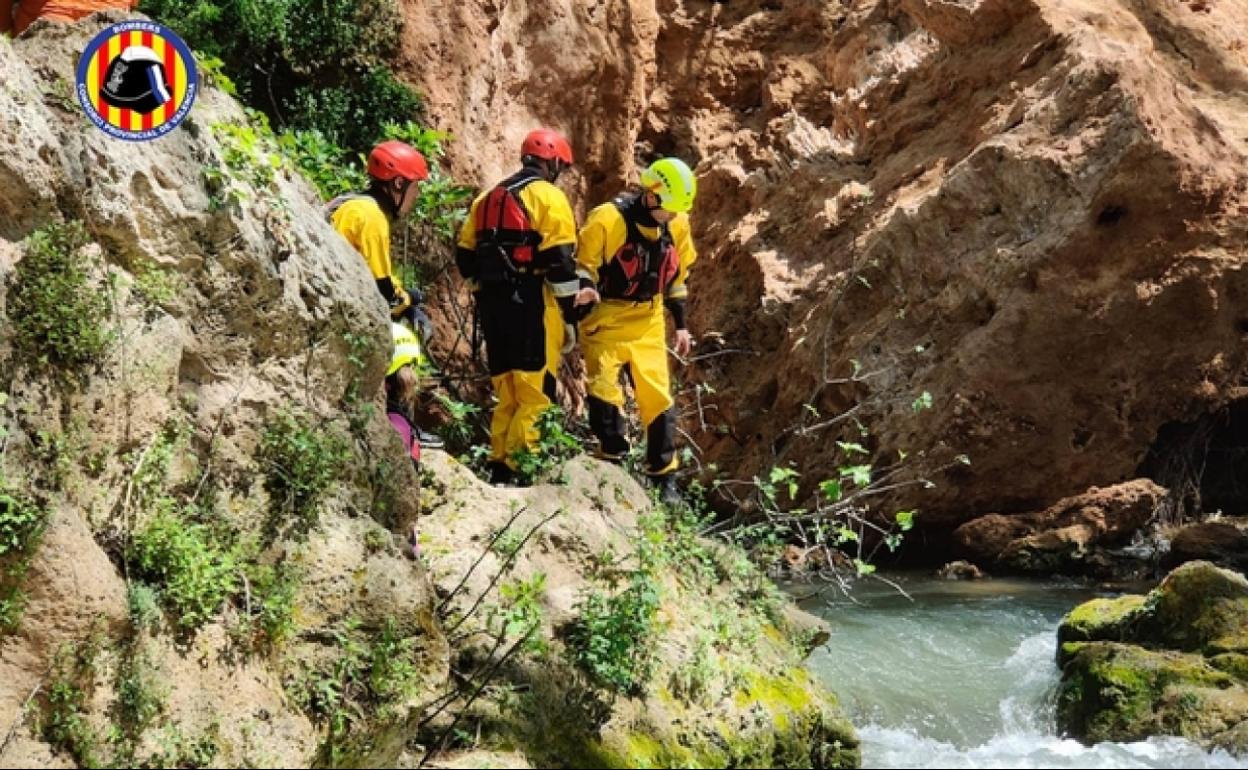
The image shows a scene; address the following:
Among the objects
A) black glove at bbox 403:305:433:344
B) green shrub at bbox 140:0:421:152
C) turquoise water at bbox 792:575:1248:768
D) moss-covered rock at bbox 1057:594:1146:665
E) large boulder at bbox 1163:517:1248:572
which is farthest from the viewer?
large boulder at bbox 1163:517:1248:572

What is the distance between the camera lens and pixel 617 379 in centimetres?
741

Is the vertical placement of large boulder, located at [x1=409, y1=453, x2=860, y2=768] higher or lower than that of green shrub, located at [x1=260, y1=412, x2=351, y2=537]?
lower

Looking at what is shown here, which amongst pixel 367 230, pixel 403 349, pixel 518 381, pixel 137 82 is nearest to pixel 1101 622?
pixel 518 381

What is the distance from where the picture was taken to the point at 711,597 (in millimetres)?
6363

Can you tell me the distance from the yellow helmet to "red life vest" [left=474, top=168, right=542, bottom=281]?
3.28 feet

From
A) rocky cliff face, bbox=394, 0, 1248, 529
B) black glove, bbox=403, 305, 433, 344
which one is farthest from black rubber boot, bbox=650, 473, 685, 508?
rocky cliff face, bbox=394, 0, 1248, 529

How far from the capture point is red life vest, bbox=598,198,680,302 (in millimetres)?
7324

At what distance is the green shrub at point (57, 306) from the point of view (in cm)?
404

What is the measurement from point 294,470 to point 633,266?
10.2 feet

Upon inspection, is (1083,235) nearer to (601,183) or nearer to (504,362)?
(601,183)

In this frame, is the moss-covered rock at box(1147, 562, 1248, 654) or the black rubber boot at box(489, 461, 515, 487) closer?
the black rubber boot at box(489, 461, 515, 487)

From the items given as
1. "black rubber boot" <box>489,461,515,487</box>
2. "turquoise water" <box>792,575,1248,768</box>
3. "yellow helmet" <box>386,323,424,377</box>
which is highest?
"yellow helmet" <box>386,323,424,377</box>

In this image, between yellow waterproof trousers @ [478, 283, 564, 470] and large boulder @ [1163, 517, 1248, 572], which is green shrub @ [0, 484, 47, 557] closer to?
yellow waterproof trousers @ [478, 283, 564, 470]

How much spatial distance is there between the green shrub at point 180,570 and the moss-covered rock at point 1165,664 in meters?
4.47
